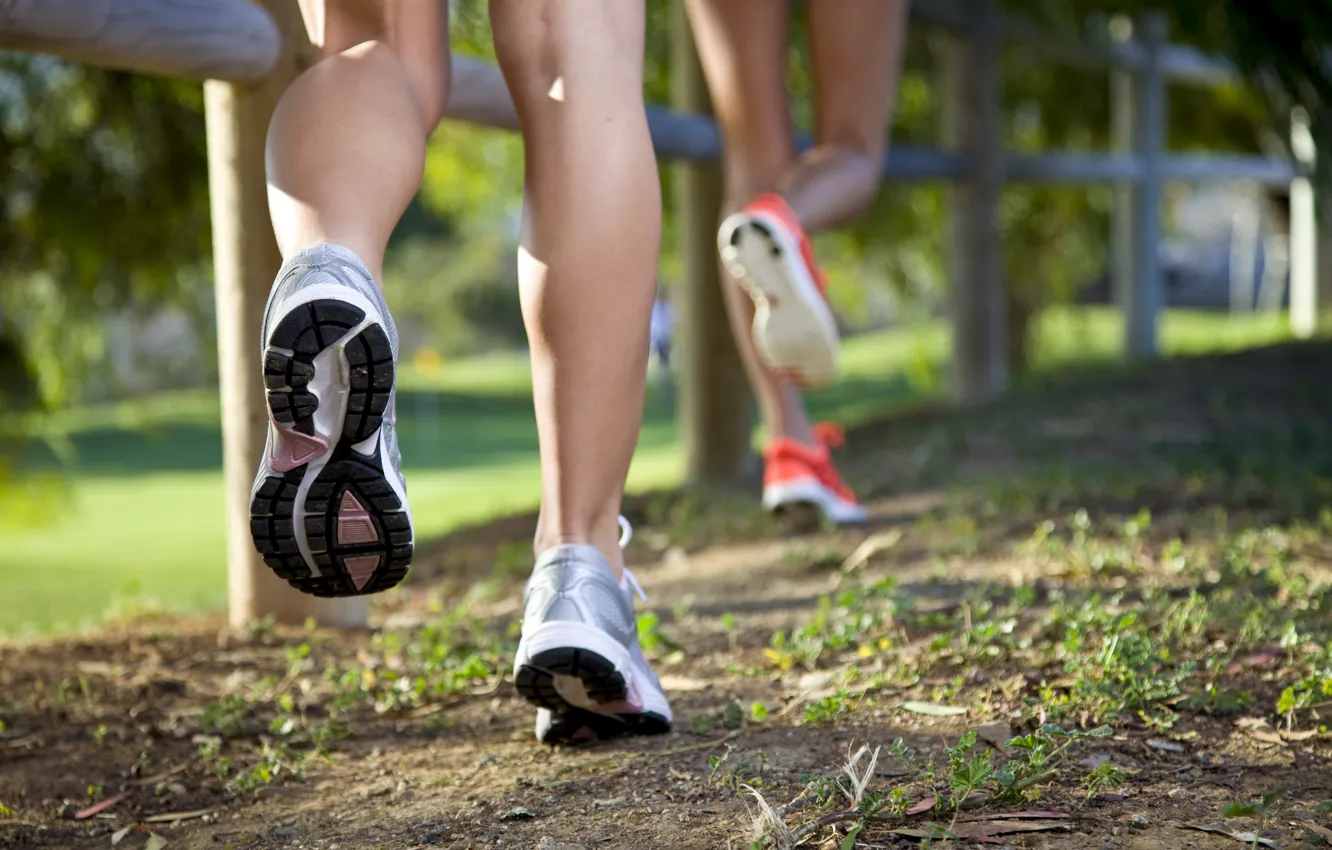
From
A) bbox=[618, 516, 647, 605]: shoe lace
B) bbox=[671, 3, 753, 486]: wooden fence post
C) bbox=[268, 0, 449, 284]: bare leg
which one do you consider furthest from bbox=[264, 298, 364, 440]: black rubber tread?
bbox=[671, 3, 753, 486]: wooden fence post

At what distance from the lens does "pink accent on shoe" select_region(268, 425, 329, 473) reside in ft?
3.58

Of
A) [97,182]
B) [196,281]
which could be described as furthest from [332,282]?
[196,281]

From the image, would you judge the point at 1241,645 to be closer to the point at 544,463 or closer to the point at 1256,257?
the point at 544,463

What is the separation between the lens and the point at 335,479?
3.60 ft

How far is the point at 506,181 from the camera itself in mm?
6988

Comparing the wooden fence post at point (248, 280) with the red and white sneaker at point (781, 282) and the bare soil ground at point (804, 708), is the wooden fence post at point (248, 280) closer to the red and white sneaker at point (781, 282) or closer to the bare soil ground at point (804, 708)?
the bare soil ground at point (804, 708)

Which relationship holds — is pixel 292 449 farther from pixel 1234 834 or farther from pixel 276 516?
pixel 1234 834

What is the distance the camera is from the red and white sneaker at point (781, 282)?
78.8 inches

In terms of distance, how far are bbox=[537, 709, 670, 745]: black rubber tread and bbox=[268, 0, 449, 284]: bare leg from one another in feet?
1.48

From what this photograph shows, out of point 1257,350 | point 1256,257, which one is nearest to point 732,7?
point 1257,350

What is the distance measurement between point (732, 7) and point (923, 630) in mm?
1216

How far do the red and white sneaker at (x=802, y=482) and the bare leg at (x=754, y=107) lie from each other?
29mm

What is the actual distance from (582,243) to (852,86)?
4.32 ft

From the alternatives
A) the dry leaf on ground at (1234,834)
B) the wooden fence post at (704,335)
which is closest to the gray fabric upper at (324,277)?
the dry leaf on ground at (1234,834)
